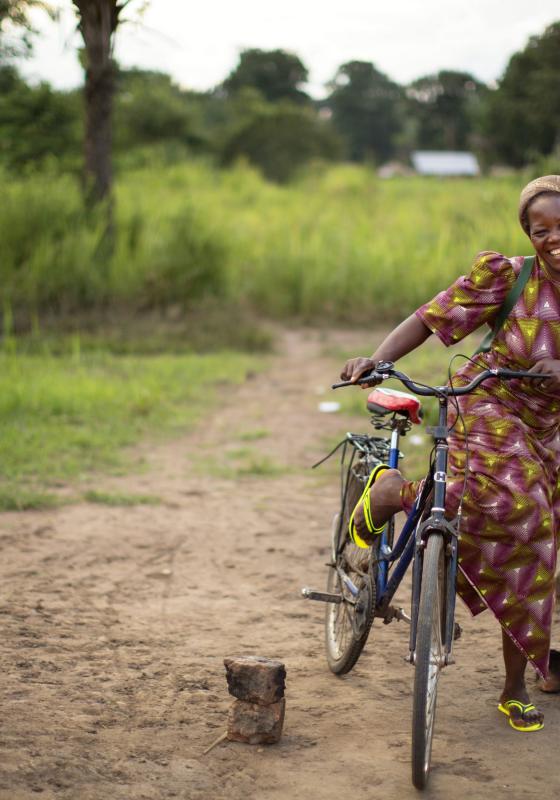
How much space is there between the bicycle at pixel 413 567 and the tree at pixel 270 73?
2289 inches

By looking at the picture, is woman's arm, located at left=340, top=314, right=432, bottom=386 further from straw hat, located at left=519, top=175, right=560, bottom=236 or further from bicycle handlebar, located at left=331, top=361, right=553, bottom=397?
straw hat, located at left=519, top=175, right=560, bottom=236

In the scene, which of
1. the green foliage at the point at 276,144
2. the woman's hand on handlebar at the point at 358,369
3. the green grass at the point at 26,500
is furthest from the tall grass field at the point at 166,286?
the green foliage at the point at 276,144

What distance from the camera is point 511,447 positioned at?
312 centimetres

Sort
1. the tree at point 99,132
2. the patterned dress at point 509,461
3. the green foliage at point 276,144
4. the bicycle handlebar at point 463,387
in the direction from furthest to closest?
the green foliage at point 276,144 < the tree at point 99,132 < the patterned dress at point 509,461 < the bicycle handlebar at point 463,387


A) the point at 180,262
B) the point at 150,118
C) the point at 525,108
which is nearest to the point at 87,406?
the point at 180,262

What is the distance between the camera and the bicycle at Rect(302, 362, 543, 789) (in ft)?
9.29

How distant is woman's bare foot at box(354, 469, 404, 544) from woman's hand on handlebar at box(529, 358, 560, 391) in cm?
54

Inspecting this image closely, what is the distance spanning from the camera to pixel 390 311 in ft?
43.3

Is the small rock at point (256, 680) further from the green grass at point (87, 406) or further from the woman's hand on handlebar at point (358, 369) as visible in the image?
the green grass at point (87, 406)

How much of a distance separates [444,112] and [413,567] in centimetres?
8119

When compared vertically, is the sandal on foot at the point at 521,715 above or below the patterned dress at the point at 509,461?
below

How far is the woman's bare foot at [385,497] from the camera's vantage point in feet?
10.5

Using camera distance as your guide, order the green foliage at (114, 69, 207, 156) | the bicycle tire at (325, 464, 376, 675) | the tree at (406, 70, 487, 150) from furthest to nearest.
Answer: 1. the tree at (406, 70, 487, 150)
2. the green foliage at (114, 69, 207, 156)
3. the bicycle tire at (325, 464, 376, 675)

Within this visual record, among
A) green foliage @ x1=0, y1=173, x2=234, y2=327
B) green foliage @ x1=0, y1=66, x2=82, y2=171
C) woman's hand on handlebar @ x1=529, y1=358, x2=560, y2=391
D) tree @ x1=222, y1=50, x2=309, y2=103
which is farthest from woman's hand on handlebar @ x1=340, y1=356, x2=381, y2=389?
→ tree @ x1=222, y1=50, x2=309, y2=103
